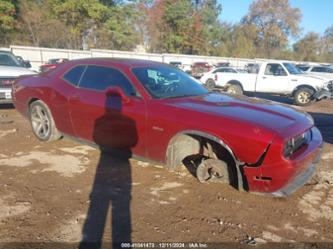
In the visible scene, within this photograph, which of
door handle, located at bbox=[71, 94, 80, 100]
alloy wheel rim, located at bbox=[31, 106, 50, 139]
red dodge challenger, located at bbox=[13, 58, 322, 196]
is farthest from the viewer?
alloy wheel rim, located at bbox=[31, 106, 50, 139]

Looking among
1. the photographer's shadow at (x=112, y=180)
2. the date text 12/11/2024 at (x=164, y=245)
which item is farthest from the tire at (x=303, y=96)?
the date text 12/11/2024 at (x=164, y=245)

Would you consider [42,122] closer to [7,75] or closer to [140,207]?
[140,207]

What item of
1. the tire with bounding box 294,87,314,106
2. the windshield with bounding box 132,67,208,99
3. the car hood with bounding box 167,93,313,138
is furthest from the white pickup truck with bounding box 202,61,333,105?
the car hood with bounding box 167,93,313,138

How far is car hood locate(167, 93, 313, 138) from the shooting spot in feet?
12.0

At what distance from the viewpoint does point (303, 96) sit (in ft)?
43.3

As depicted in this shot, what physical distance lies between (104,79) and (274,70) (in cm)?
1071

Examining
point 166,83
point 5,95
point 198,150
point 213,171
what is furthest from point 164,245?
point 5,95

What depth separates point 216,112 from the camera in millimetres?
3943

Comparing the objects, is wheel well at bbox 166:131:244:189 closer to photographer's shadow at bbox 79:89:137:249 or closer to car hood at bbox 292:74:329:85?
photographer's shadow at bbox 79:89:137:249

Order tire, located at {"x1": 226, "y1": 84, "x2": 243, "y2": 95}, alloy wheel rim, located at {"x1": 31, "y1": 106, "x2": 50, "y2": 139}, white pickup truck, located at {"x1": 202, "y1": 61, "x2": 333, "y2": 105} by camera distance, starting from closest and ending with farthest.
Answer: alloy wheel rim, located at {"x1": 31, "y1": 106, "x2": 50, "y2": 139}
white pickup truck, located at {"x1": 202, "y1": 61, "x2": 333, "y2": 105}
tire, located at {"x1": 226, "y1": 84, "x2": 243, "y2": 95}

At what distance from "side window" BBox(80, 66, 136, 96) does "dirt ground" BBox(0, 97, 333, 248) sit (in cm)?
114

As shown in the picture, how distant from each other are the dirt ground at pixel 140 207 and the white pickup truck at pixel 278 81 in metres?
8.68

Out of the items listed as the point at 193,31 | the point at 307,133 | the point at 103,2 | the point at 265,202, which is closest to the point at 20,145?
the point at 265,202

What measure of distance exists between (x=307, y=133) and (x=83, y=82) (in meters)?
3.30
